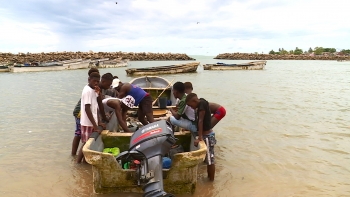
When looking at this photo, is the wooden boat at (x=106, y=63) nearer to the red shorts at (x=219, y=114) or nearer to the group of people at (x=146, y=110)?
the group of people at (x=146, y=110)

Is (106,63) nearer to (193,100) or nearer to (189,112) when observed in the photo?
(189,112)

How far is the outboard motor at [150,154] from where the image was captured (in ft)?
10.5

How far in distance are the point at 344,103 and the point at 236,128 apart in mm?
6399

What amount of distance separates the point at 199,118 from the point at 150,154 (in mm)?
1081

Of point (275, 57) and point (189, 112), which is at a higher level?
point (275, 57)

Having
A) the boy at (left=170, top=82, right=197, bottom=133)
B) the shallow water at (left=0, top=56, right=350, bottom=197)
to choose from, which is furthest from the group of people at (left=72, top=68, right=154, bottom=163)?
the boy at (left=170, top=82, right=197, bottom=133)

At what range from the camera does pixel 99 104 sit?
4.66 metres

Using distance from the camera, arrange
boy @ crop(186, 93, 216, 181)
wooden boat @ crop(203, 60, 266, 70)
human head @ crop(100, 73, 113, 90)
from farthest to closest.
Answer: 1. wooden boat @ crop(203, 60, 266, 70)
2. human head @ crop(100, 73, 113, 90)
3. boy @ crop(186, 93, 216, 181)

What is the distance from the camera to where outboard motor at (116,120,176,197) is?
319cm

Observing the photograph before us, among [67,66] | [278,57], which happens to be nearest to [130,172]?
[67,66]

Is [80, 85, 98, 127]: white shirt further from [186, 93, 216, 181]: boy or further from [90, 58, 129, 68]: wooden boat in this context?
[90, 58, 129, 68]: wooden boat

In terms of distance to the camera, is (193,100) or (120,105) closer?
(193,100)

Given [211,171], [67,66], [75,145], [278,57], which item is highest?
[278,57]

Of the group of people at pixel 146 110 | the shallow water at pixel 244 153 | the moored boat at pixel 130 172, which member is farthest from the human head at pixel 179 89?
the shallow water at pixel 244 153
